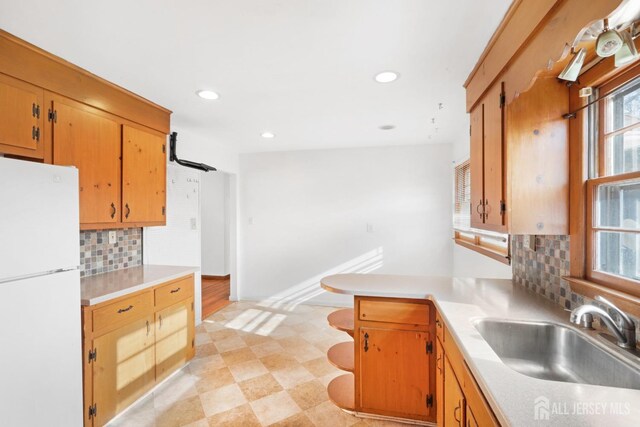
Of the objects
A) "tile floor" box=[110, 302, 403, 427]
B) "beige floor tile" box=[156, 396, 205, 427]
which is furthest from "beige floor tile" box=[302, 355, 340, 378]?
"beige floor tile" box=[156, 396, 205, 427]

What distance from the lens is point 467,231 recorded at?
3504mm

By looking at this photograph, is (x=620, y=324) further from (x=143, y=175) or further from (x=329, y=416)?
(x=143, y=175)

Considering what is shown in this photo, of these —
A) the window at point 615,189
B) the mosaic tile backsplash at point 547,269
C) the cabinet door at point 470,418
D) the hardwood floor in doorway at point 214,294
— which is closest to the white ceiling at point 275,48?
the window at point 615,189

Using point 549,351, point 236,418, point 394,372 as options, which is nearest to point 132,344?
point 236,418

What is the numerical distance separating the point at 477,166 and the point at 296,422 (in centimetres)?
209

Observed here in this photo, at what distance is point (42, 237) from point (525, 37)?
8.23 feet

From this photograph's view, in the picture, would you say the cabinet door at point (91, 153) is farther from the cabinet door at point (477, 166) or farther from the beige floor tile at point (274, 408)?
the cabinet door at point (477, 166)

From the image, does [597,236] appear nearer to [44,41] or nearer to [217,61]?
[217,61]

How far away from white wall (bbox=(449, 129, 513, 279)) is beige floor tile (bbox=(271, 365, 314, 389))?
185 centimetres

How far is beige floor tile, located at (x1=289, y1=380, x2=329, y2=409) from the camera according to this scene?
2197mm

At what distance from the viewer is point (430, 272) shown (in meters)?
4.18

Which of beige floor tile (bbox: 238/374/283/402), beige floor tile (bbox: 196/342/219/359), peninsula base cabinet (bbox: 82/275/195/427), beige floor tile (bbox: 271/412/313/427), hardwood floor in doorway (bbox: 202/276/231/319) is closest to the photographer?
peninsula base cabinet (bbox: 82/275/195/427)

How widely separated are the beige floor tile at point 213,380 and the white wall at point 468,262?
8.02 feet

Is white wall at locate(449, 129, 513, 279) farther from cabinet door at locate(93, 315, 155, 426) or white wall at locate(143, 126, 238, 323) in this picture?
white wall at locate(143, 126, 238, 323)
